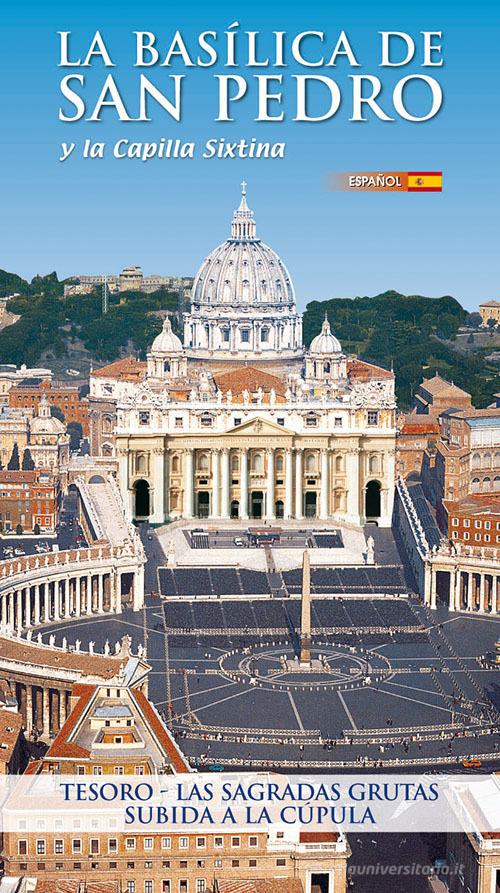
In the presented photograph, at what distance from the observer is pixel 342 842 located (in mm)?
85812

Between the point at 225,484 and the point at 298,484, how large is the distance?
531 cm

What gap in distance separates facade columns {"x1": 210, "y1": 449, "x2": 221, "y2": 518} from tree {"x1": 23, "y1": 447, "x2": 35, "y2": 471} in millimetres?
13417

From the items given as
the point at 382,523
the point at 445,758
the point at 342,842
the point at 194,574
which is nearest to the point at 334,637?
the point at 194,574

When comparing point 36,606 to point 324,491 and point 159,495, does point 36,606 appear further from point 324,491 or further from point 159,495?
point 324,491

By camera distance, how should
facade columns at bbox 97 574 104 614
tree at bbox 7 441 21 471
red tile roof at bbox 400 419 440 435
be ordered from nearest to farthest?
facade columns at bbox 97 574 104 614
tree at bbox 7 441 21 471
red tile roof at bbox 400 419 440 435

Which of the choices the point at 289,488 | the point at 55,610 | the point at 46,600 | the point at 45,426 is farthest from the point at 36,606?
the point at 45,426

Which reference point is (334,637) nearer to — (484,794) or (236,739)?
(236,739)

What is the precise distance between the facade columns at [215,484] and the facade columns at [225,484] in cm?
32

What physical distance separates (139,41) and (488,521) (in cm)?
5538

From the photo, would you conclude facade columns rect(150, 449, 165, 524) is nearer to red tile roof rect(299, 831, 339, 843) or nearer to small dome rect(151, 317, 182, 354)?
small dome rect(151, 317, 182, 354)

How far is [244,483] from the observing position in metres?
167

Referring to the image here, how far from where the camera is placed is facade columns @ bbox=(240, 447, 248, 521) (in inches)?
6565

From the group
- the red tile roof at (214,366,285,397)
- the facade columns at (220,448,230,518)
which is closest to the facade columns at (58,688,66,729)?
the facade columns at (220,448,230,518)

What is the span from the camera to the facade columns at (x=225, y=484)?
166750 mm
